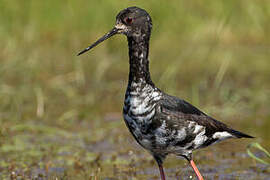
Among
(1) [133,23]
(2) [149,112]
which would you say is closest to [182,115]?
(2) [149,112]

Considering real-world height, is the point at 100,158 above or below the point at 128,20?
below

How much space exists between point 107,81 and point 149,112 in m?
4.49

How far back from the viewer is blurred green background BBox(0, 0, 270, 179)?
6480mm

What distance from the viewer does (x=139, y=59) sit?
5.29m

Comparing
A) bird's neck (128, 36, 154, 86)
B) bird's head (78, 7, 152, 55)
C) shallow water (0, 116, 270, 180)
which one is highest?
bird's head (78, 7, 152, 55)

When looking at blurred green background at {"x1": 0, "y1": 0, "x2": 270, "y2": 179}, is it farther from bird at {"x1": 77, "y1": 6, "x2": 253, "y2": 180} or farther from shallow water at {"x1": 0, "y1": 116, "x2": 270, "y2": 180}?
bird at {"x1": 77, "y1": 6, "x2": 253, "y2": 180}

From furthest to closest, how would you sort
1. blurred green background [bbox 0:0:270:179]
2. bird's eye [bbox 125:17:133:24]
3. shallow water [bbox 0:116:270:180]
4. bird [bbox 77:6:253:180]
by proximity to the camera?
blurred green background [bbox 0:0:270:179] < shallow water [bbox 0:116:270:180] < bird's eye [bbox 125:17:133:24] < bird [bbox 77:6:253:180]

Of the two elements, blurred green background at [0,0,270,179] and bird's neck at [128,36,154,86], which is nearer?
bird's neck at [128,36,154,86]

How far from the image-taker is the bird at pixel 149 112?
5020 mm

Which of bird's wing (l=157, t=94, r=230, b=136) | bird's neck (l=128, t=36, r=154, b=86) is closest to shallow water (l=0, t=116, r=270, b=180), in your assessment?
bird's wing (l=157, t=94, r=230, b=136)

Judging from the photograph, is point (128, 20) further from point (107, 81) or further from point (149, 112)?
point (107, 81)

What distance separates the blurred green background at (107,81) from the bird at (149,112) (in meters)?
0.81

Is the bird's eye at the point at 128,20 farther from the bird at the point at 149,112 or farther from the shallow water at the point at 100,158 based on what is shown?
the shallow water at the point at 100,158

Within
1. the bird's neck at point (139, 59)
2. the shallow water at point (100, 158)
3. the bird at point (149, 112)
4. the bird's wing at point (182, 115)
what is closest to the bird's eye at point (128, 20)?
the bird at point (149, 112)
